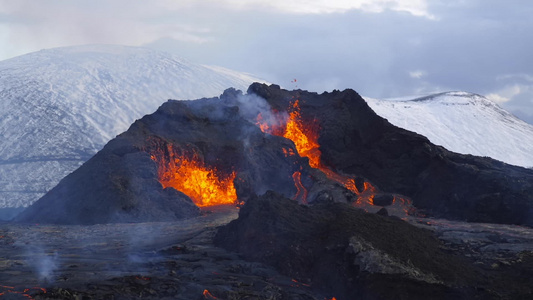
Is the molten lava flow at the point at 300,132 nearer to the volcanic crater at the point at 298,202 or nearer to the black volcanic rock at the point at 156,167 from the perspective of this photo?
the volcanic crater at the point at 298,202

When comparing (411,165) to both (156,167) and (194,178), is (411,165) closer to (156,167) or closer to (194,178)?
(194,178)

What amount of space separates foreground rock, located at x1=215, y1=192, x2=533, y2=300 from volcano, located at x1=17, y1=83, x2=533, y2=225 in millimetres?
8631

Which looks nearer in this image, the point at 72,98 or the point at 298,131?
the point at 298,131

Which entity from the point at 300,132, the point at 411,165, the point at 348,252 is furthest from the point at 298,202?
the point at 348,252

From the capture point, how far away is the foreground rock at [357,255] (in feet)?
44.4

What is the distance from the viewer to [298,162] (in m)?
31.0

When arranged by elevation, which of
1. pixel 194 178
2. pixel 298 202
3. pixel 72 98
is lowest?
pixel 298 202

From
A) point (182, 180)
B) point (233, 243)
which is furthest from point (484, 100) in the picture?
point (233, 243)

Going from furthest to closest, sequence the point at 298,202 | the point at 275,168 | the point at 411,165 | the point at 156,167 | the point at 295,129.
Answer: the point at 295,129, the point at 411,165, the point at 275,168, the point at 156,167, the point at 298,202

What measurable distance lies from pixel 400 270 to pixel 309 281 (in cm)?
237

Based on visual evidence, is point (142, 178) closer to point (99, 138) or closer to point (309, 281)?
point (309, 281)

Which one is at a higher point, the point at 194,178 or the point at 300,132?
the point at 300,132

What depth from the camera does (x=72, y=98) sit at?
1971 inches

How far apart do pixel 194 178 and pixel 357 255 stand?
1626 centimetres
